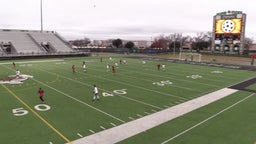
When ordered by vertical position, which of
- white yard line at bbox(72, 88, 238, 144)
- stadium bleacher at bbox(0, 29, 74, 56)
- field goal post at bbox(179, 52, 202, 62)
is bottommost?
white yard line at bbox(72, 88, 238, 144)

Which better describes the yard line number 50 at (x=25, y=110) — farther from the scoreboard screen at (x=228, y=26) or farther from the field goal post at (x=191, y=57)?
the scoreboard screen at (x=228, y=26)

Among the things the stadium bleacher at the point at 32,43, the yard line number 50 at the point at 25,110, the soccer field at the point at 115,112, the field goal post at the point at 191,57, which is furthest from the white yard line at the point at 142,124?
the stadium bleacher at the point at 32,43

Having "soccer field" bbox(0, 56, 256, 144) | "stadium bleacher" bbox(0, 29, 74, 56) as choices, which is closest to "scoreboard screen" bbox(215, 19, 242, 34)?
"stadium bleacher" bbox(0, 29, 74, 56)

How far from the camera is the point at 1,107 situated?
14.6 m

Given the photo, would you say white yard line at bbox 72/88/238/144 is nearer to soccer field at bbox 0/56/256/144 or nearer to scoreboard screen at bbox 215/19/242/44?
soccer field at bbox 0/56/256/144

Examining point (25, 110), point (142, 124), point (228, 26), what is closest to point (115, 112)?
point (142, 124)

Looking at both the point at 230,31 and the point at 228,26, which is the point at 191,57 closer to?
the point at 230,31

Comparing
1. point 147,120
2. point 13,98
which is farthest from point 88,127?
point 13,98

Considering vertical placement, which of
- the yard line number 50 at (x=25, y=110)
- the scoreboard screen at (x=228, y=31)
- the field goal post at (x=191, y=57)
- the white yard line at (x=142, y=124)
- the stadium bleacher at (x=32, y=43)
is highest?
the scoreboard screen at (x=228, y=31)

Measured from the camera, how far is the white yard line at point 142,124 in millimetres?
10172

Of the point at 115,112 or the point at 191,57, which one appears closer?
the point at 115,112

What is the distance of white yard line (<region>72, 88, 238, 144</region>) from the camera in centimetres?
1017

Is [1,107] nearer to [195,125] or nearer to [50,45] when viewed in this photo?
[195,125]

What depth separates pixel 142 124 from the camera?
39.6 ft
